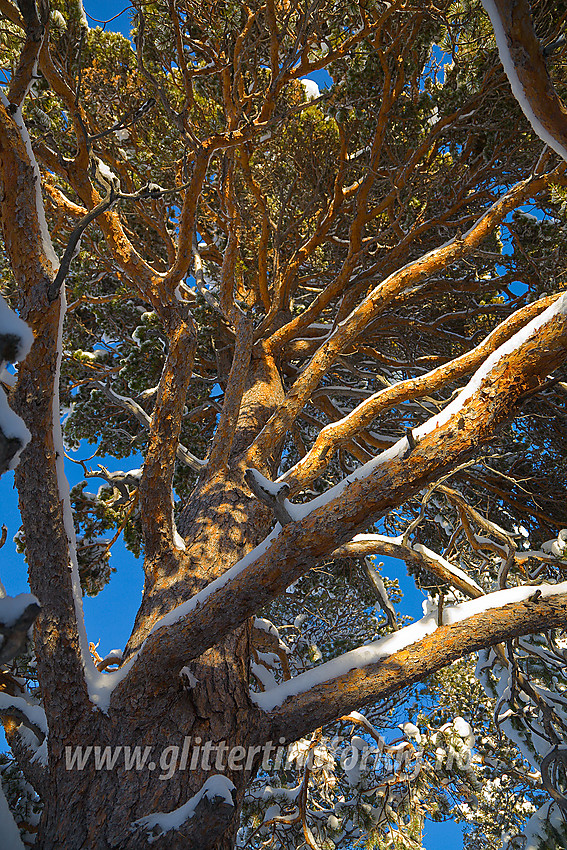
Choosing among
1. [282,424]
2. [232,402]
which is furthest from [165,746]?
[282,424]

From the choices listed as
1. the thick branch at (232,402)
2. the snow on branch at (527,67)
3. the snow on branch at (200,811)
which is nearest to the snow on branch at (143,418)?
the thick branch at (232,402)

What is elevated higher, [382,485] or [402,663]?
[382,485]

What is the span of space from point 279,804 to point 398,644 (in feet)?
9.06

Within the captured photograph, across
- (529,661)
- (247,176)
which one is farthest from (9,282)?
(529,661)

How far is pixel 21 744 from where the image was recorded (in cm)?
282

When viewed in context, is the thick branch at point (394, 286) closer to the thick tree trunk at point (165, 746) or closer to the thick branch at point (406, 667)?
the thick tree trunk at point (165, 746)

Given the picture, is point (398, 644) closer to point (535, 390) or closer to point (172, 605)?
point (172, 605)

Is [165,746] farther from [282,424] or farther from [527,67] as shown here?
[527,67]

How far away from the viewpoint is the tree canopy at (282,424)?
6.97 ft

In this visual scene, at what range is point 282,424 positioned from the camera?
4.04 m

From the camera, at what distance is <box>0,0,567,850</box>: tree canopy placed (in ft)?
6.97

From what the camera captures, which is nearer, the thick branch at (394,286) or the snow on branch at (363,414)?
the snow on branch at (363,414)

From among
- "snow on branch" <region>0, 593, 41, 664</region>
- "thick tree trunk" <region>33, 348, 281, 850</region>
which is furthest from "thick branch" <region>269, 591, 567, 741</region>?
"snow on branch" <region>0, 593, 41, 664</region>

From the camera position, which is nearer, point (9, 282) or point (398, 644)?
point (398, 644)
